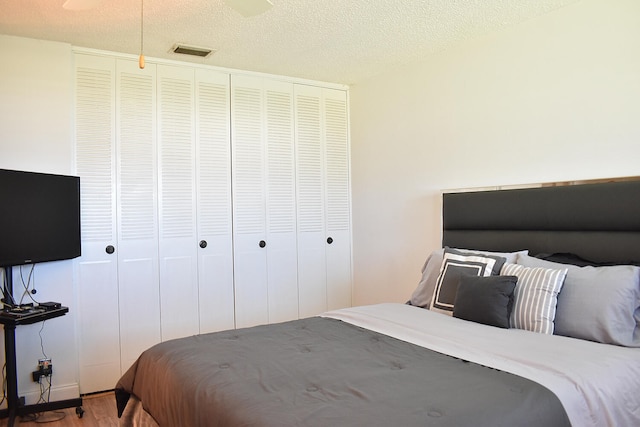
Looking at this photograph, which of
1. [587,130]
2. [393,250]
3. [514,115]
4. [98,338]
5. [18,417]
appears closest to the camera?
[587,130]

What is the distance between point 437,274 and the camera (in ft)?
10.2

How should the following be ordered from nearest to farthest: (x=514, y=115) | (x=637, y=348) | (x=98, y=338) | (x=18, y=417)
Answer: (x=637, y=348), (x=18, y=417), (x=514, y=115), (x=98, y=338)

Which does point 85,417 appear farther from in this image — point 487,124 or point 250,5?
point 487,124

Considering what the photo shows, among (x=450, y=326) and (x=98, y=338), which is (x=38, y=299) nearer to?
(x=98, y=338)

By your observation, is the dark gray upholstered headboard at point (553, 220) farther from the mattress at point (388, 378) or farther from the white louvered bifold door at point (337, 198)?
the white louvered bifold door at point (337, 198)

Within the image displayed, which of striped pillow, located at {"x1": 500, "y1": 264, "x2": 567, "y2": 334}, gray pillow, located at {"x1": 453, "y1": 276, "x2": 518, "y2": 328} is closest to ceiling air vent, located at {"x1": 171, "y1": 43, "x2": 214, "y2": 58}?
gray pillow, located at {"x1": 453, "y1": 276, "x2": 518, "y2": 328}

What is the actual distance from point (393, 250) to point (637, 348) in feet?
7.31

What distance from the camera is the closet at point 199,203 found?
11.7ft

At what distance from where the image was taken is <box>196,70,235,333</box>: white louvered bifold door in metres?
3.96

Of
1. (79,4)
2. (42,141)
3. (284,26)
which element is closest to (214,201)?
(42,141)

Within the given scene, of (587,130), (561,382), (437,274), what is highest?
(587,130)

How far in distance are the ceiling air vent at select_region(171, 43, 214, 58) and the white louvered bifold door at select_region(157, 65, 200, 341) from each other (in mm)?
265

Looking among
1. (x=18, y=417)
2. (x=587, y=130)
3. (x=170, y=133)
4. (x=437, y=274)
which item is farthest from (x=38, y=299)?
(x=587, y=130)

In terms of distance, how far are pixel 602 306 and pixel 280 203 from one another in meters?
2.69
